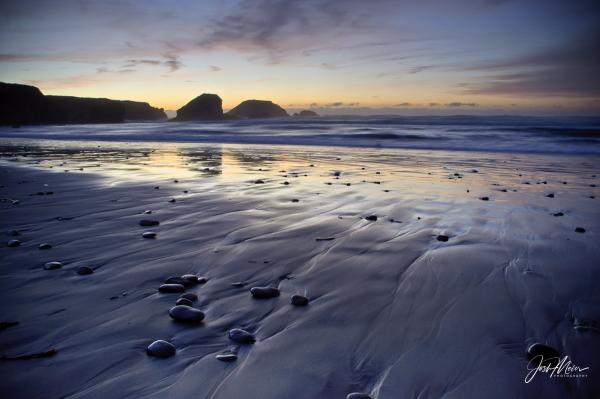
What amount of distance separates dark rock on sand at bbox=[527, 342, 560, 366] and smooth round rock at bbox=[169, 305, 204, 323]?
1.78 meters

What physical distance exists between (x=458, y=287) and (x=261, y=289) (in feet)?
4.63

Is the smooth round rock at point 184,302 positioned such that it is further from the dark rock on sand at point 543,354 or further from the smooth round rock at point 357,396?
the dark rock on sand at point 543,354

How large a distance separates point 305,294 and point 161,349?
1.04 meters

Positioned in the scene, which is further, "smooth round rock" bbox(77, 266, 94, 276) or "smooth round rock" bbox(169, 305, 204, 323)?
"smooth round rock" bbox(77, 266, 94, 276)

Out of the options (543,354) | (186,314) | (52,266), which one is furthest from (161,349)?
(543,354)

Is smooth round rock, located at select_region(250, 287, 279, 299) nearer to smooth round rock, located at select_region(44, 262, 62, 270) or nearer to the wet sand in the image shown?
the wet sand

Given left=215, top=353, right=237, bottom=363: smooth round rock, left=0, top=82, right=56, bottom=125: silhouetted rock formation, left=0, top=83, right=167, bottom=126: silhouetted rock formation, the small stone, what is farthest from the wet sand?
left=0, top=82, right=56, bottom=125: silhouetted rock formation

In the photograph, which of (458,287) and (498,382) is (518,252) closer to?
(458,287)

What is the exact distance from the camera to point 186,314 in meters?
2.15

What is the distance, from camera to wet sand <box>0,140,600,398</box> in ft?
5.60

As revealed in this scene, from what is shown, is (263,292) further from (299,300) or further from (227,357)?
(227,357)

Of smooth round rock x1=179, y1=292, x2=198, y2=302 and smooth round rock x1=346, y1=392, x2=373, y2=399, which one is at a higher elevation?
smooth round rock x1=179, y1=292, x2=198, y2=302

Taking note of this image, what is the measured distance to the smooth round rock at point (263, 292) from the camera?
2.49 m

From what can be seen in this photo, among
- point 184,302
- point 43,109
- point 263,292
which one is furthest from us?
point 43,109
